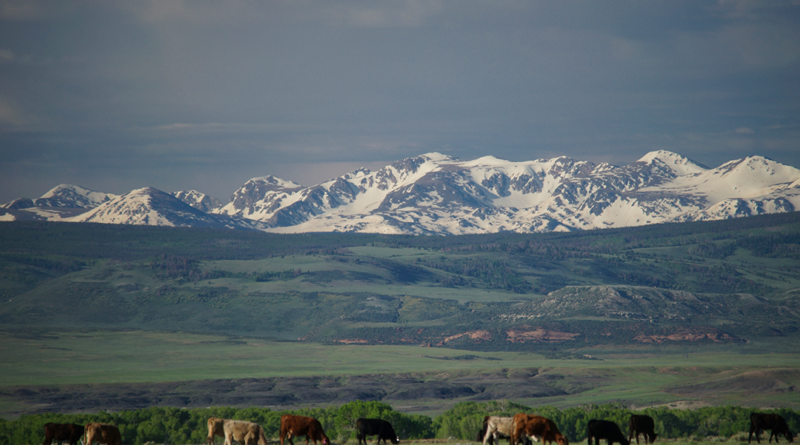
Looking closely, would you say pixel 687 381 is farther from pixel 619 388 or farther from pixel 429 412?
pixel 429 412

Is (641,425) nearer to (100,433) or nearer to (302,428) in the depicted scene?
(302,428)

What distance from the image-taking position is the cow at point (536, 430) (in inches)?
1779

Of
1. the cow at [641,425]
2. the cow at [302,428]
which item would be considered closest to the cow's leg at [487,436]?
the cow at [302,428]

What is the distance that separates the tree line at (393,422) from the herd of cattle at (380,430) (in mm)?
27869

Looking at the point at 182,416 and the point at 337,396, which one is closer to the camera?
the point at 182,416

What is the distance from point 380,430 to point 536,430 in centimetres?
1228

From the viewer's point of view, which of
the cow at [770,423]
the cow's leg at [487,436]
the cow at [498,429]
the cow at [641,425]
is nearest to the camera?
the cow at [498,429]

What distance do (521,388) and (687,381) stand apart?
1312 inches

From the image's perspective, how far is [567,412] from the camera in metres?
101

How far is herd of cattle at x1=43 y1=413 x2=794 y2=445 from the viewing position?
45.9 m

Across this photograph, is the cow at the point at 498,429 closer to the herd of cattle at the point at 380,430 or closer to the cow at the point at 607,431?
the herd of cattle at the point at 380,430

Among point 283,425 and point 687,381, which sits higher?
point 283,425

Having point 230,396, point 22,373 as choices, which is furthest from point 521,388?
point 22,373

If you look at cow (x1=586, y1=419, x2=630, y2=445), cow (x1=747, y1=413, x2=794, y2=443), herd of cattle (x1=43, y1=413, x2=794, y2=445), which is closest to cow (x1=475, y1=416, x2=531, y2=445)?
herd of cattle (x1=43, y1=413, x2=794, y2=445)
